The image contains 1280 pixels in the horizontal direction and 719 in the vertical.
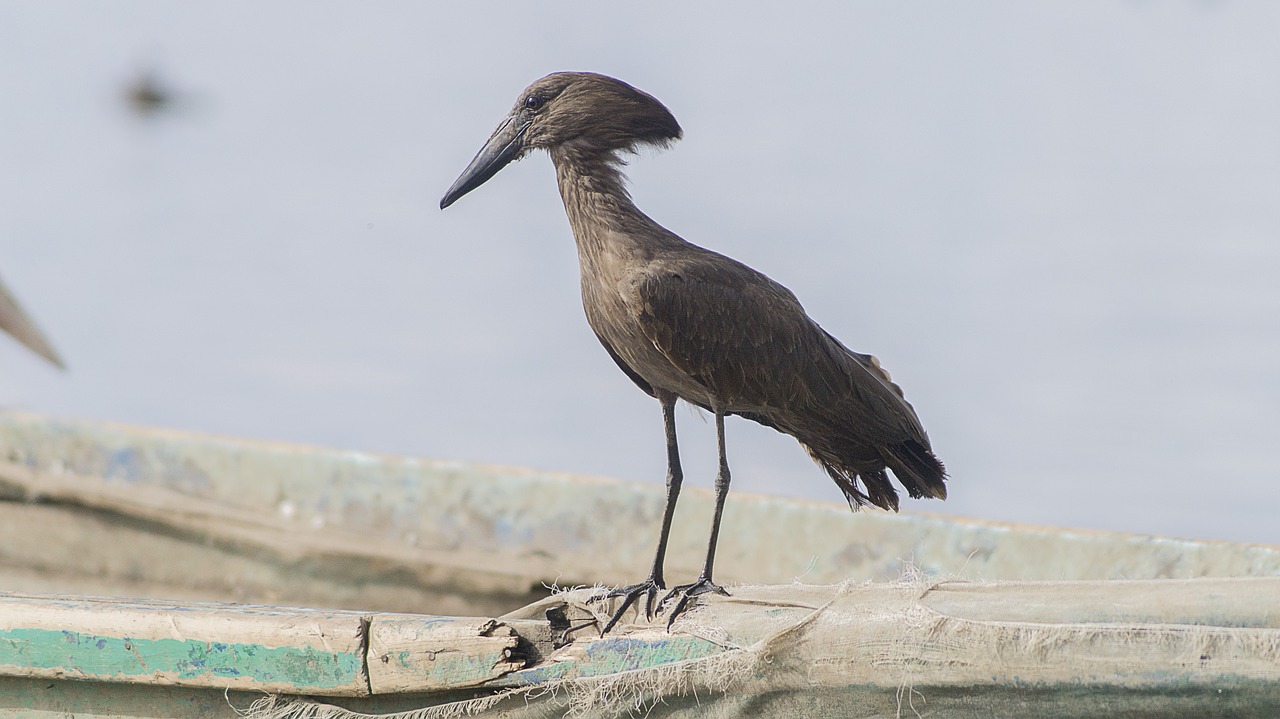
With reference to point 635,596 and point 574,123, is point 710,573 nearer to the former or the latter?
point 635,596

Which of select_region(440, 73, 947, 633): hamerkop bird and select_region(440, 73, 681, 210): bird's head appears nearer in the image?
select_region(440, 73, 947, 633): hamerkop bird

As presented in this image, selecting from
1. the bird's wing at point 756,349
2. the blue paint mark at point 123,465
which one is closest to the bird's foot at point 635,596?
the bird's wing at point 756,349

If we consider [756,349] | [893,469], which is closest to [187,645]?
[756,349]

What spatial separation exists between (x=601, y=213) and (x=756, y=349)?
0.41 m

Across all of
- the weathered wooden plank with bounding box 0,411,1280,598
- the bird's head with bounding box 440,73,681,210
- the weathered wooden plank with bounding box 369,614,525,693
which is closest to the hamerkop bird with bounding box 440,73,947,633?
the bird's head with bounding box 440,73,681,210

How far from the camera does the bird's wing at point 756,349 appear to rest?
2.21 m

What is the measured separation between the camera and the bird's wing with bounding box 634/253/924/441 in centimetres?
221

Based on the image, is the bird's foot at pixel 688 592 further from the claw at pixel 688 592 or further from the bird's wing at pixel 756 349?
the bird's wing at pixel 756 349

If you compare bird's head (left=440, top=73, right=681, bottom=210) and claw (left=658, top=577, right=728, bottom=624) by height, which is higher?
bird's head (left=440, top=73, right=681, bottom=210)

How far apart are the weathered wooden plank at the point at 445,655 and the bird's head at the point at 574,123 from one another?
888 mm

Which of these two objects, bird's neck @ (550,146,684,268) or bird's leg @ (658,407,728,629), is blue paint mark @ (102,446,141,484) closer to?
bird's neck @ (550,146,684,268)

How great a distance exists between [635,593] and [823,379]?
0.59 m

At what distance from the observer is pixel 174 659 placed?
2.04m

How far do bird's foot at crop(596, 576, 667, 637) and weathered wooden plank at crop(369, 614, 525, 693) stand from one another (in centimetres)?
20
